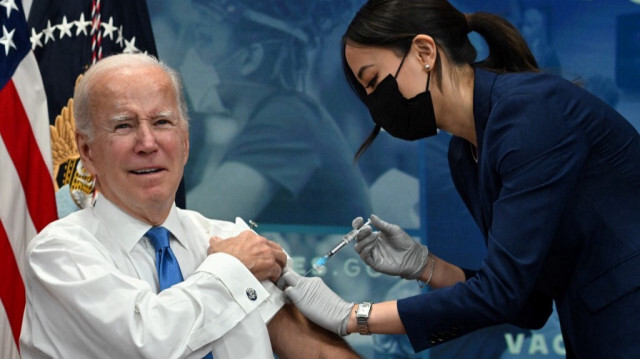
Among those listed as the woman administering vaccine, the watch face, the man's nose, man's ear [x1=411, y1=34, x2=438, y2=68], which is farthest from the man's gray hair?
the watch face

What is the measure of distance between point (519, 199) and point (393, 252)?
2.36 ft

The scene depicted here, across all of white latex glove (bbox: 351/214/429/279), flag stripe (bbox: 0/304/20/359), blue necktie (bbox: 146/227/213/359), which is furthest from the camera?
flag stripe (bbox: 0/304/20/359)

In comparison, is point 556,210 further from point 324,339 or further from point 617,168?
point 324,339

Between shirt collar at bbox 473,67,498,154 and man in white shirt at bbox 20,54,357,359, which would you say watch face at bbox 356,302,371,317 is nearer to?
man in white shirt at bbox 20,54,357,359

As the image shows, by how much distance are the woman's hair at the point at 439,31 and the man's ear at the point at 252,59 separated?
1524 mm

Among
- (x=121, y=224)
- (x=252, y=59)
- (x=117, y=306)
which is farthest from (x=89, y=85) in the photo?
(x=252, y=59)

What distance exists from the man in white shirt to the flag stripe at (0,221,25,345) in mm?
850

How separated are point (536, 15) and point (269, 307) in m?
1.94

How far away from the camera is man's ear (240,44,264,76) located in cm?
371

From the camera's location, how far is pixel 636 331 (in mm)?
1919

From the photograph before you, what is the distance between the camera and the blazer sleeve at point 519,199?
1914 millimetres

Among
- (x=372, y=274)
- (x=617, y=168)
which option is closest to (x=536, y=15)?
(x=372, y=274)

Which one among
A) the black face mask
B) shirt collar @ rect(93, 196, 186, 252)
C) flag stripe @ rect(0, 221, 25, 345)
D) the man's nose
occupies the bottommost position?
flag stripe @ rect(0, 221, 25, 345)

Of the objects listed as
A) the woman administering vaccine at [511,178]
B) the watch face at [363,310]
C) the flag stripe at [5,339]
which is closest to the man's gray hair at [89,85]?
the woman administering vaccine at [511,178]
